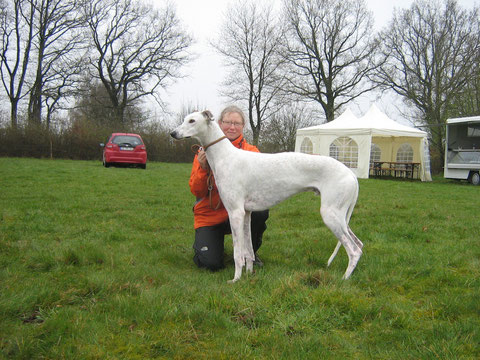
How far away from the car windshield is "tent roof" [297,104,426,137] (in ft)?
28.3

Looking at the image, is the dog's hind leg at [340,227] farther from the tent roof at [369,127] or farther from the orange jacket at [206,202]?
the tent roof at [369,127]

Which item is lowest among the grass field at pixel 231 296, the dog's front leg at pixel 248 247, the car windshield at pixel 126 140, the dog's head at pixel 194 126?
the grass field at pixel 231 296

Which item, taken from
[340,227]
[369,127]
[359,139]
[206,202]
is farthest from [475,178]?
[206,202]

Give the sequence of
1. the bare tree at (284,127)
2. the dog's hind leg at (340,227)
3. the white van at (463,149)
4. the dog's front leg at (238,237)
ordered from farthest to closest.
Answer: the bare tree at (284,127), the white van at (463,149), the dog's front leg at (238,237), the dog's hind leg at (340,227)

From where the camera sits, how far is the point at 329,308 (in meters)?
2.69

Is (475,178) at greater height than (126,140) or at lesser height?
lesser

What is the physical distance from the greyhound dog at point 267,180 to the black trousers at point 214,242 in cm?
49

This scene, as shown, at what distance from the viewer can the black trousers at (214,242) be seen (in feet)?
13.1

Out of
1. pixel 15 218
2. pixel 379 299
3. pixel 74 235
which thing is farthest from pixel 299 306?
pixel 15 218

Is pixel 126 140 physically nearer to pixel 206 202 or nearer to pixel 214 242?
pixel 206 202

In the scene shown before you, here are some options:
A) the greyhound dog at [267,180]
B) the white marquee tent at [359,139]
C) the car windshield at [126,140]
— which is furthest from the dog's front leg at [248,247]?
the white marquee tent at [359,139]

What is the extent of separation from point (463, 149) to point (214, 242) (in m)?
15.8

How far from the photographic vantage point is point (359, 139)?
17.8 metres

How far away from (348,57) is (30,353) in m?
30.7
